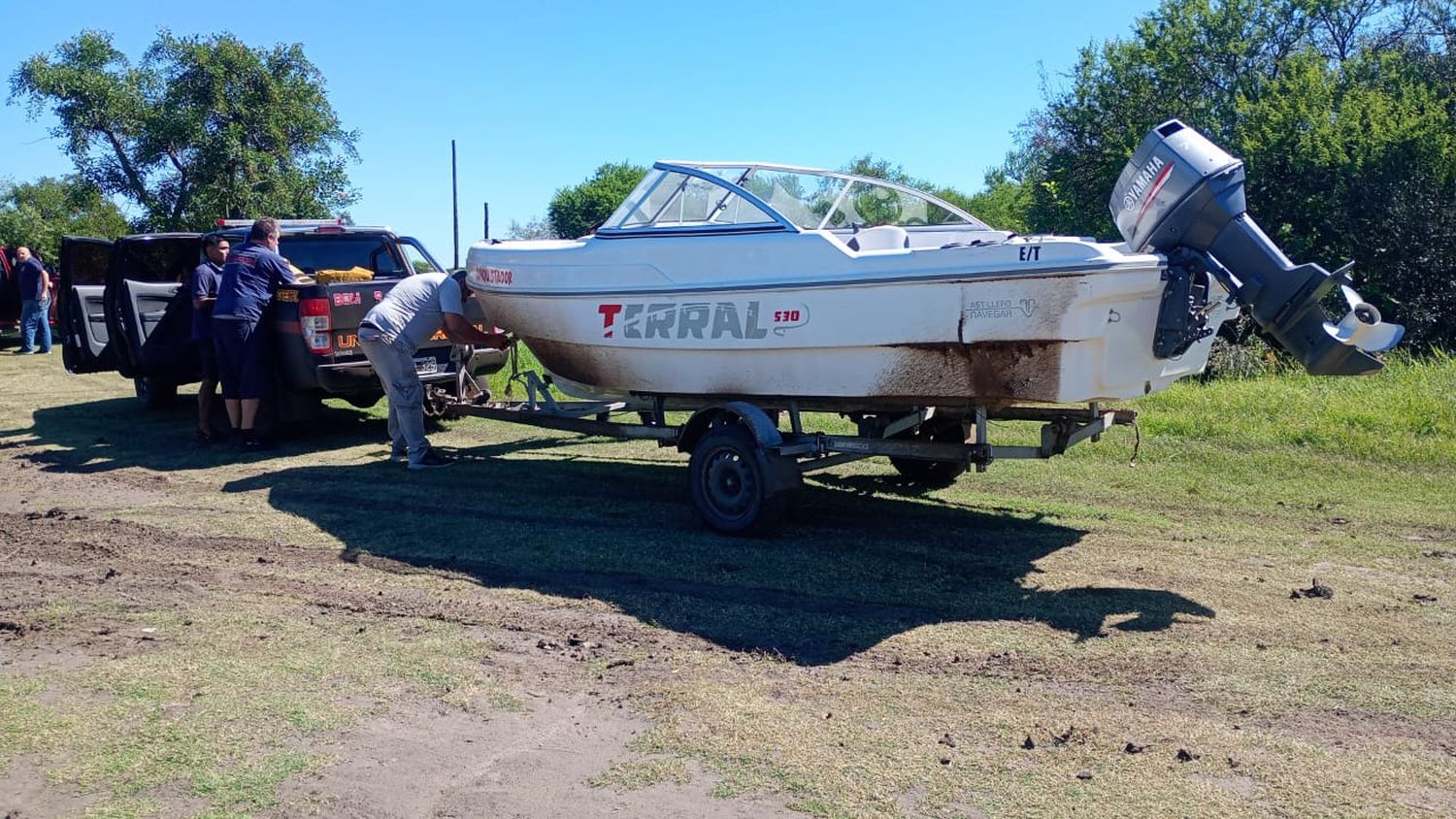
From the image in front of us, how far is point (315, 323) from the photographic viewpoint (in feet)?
Result: 30.7

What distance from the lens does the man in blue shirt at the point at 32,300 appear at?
722 inches

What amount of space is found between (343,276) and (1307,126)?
15839 millimetres

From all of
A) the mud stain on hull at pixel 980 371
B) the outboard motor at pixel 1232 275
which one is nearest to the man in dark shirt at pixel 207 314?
the mud stain on hull at pixel 980 371

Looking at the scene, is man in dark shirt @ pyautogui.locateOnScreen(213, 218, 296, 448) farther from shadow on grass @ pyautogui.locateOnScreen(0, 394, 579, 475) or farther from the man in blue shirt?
the man in blue shirt

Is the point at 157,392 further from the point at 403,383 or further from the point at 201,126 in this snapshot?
the point at 201,126

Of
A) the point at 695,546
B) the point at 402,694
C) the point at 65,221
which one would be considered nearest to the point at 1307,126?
the point at 695,546

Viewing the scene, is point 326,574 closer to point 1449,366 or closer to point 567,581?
point 567,581

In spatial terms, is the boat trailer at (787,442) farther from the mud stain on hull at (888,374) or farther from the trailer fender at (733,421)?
the mud stain on hull at (888,374)

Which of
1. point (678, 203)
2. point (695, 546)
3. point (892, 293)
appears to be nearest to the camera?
point (892, 293)

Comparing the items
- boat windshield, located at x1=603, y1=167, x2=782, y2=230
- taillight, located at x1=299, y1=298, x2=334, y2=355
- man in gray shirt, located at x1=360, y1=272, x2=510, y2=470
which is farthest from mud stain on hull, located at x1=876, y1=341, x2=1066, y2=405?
taillight, located at x1=299, y1=298, x2=334, y2=355

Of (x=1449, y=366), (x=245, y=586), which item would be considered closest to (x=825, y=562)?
(x=245, y=586)

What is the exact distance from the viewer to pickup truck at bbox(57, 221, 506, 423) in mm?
9492

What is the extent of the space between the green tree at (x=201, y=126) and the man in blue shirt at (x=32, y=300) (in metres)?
7.90

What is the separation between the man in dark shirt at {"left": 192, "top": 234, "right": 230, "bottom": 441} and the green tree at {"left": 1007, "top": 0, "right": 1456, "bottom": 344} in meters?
15.5
